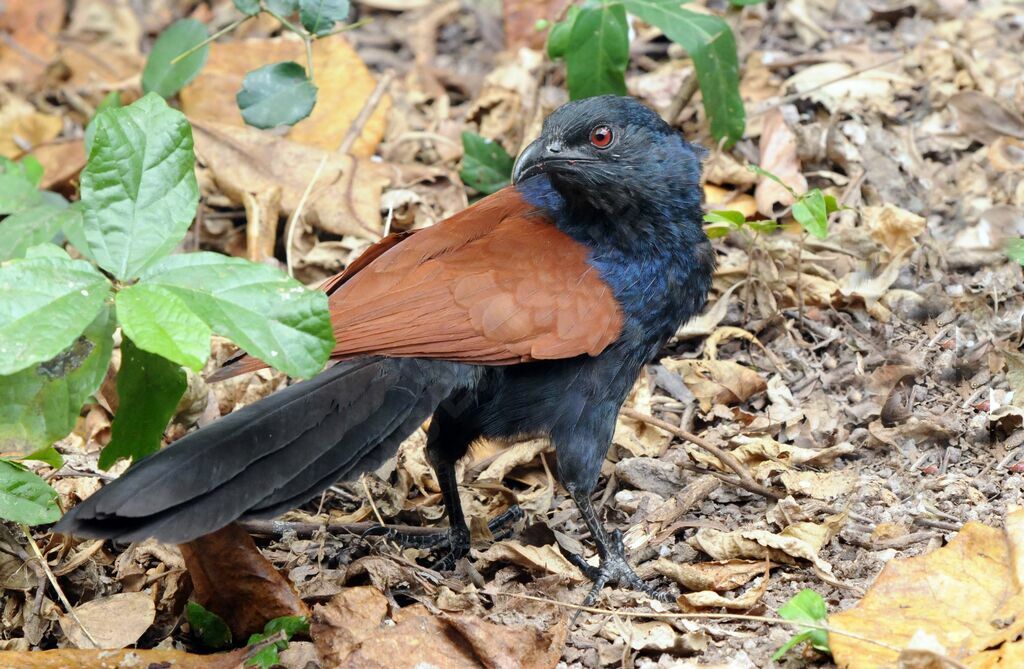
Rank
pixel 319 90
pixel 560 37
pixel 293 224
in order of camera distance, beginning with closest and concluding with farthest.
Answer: pixel 560 37, pixel 293 224, pixel 319 90

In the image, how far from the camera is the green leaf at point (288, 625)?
10.2ft

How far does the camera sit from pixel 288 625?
123 inches

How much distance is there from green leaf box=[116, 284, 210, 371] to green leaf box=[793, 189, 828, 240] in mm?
2250

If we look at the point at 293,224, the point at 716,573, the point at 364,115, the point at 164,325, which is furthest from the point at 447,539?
the point at 364,115

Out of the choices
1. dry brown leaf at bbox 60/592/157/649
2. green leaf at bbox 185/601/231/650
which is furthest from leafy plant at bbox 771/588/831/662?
dry brown leaf at bbox 60/592/157/649

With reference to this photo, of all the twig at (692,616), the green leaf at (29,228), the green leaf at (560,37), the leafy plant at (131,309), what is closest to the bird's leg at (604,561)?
the twig at (692,616)

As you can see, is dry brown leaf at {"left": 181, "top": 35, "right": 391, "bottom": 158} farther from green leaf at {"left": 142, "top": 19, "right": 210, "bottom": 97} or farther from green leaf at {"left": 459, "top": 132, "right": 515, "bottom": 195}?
green leaf at {"left": 459, "top": 132, "right": 515, "bottom": 195}

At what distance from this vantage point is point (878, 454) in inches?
149

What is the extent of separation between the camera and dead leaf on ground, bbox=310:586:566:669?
2.91m

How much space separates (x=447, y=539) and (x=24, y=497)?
1.37 metres

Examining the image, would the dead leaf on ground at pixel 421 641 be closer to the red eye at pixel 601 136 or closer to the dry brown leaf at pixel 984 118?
the red eye at pixel 601 136

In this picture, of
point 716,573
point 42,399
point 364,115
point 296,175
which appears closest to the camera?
point 42,399

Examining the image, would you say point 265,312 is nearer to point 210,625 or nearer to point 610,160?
point 210,625

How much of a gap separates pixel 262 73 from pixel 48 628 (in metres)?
2.28
